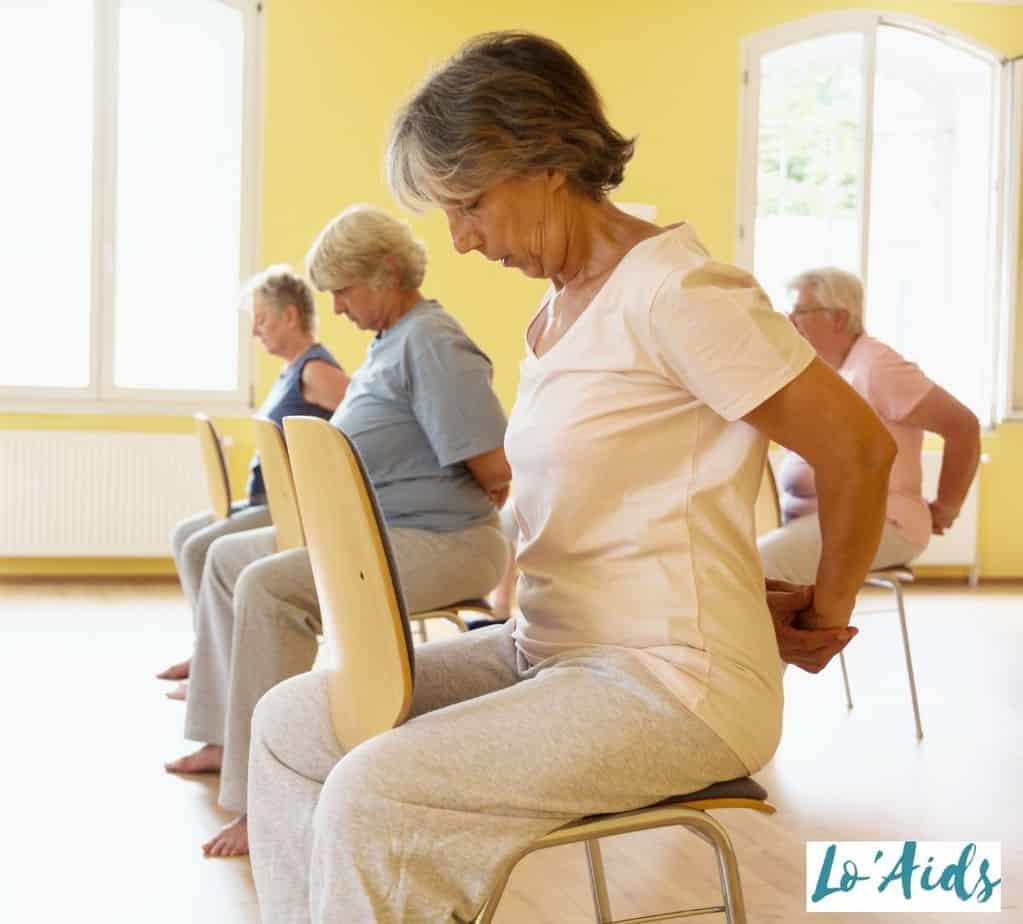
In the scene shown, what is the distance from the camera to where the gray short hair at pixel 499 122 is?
5.20 ft

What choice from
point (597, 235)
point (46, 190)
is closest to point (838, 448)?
point (597, 235)

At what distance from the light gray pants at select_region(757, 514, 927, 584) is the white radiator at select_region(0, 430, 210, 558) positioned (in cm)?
350

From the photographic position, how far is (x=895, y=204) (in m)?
7.41

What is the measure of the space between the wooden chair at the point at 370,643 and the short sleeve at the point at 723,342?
1.15 ft

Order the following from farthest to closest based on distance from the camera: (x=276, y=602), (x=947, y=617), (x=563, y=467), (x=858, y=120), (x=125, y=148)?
1. (x=858, y=120)
2. (x=125, y=148)
3. (x=947, y=617)
4. (x=276, y=602)
5. (x=563, y=467)

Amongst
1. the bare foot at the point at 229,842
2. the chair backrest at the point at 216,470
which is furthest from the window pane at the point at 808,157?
the bare foot at the point at 229,842

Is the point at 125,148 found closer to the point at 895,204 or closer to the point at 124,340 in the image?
the point at 124,340

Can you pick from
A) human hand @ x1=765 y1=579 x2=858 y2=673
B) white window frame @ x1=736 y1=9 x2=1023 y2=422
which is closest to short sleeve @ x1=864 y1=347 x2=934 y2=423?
human hand @ x1=765 y1=579 x2=858 y2=673

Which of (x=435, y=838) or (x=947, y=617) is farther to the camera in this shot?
(x=947, y=617)

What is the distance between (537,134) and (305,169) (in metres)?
5.28

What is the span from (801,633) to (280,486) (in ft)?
5.59

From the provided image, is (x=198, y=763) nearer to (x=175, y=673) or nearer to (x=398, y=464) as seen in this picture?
(x=398, y=464)

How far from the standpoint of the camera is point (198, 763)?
345cm

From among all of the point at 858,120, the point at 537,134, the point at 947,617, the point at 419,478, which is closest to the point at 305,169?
the point at 858,120
